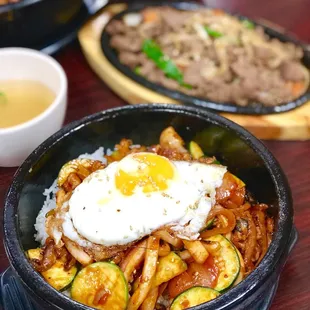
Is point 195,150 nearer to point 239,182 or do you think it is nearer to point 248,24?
point 239,182

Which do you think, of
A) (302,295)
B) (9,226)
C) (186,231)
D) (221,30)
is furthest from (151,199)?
(221,30)

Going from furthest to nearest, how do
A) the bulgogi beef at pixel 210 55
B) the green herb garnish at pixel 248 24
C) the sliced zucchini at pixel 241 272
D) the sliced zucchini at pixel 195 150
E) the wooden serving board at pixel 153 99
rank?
the green herb garnish at pixel 248 24
the bulgogi beef at pixel 210 55
the wooden serving board at pixel 153 99
the sliced zucchini at pixel 195 150
the sliced zucchini at pixel 241 272

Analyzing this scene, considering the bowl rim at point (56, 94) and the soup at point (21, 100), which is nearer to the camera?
the bowl rim at point (56, 94)

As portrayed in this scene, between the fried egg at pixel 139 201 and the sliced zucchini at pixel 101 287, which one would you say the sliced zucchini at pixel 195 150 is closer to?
the fried egg at pixel 139 201

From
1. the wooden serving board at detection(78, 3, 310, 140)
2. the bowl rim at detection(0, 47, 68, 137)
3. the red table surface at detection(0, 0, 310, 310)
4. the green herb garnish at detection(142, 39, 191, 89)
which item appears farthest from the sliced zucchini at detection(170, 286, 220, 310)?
the green herb garnish at detection(142, 39, 191, 89)

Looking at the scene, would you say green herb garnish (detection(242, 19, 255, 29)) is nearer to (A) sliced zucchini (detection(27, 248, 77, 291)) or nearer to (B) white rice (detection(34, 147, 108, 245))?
(B) white rice (detection(34, 147, 108, 245))

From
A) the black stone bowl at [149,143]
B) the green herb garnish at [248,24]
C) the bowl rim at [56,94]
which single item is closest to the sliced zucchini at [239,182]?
the black stone bowl at [149,143]
